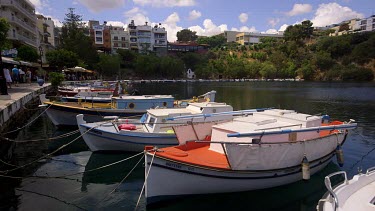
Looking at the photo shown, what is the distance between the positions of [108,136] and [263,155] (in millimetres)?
8392

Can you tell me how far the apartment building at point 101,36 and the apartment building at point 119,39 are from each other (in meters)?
1.71

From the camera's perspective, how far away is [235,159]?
30.8 ft

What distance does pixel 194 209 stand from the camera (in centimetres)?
940

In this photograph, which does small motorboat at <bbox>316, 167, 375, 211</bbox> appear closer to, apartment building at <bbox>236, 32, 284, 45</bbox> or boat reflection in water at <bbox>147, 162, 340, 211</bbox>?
boat reflection in water at <bbox>147, 162, 340, 211</bbox>

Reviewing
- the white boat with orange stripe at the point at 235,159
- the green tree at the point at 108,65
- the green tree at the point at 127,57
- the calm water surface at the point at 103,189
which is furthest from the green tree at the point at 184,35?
the white boat with orange stripe at the point at 235,159

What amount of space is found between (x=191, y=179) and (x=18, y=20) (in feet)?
188

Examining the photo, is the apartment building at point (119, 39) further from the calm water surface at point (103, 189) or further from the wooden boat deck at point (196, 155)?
the wooden boat deck at point (196, 155)

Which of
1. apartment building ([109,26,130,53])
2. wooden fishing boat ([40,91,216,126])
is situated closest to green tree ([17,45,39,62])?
wooden fishing boat ([40,91,216,126])

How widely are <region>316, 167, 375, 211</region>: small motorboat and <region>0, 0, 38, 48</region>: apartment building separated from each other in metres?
53.5

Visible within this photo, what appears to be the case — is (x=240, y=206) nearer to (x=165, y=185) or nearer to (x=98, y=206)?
(x=165, y=185)

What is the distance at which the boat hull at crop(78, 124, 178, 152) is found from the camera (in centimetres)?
1411

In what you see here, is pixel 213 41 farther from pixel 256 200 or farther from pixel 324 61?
pixel 256 200

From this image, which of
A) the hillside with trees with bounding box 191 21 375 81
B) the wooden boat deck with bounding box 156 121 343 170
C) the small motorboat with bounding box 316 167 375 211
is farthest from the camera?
the hillside with trees with bounding box 191 21 375 81

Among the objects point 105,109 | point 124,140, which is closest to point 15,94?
point 105,109
